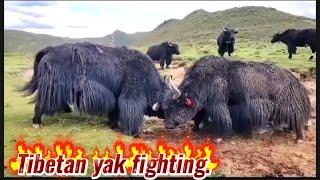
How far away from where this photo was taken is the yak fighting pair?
920 cm

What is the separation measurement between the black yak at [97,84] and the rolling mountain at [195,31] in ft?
1.72

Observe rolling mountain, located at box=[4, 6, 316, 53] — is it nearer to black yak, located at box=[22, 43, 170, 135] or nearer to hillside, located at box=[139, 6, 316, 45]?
hillside, located at box=[139, 6, 316, 45]

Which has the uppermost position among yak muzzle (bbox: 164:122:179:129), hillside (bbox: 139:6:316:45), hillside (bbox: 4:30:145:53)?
hillside (bbox: 139:6:316:45)

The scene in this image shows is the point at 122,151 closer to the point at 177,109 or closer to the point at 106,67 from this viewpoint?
the point at 177,109

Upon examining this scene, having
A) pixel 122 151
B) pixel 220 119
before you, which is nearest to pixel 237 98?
pixel 220 119

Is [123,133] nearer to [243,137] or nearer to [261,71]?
[243,137]

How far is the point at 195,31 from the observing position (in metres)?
10.5

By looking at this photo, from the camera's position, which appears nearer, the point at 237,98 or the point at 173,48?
the point at 237,98

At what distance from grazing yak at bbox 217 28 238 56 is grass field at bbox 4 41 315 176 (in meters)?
0.14

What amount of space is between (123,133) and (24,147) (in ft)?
6.10

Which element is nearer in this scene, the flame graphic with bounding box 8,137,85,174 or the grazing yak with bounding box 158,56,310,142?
the flame graphic with bounding box 8,137,85,174

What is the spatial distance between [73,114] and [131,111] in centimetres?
101

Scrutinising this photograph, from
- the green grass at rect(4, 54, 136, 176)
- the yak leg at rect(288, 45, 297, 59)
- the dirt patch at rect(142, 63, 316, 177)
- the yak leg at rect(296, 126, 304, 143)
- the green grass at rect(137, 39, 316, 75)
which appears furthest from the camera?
the yak leg at rect(288, 45, 297, 59)

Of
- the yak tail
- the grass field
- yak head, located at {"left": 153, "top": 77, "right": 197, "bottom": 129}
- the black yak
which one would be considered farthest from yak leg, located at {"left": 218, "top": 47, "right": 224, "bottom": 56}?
the yak tail
